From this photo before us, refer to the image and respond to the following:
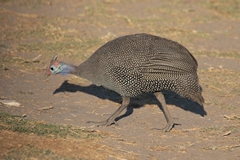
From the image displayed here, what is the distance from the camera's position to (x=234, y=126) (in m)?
6.68

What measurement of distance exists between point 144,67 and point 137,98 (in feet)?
4.56

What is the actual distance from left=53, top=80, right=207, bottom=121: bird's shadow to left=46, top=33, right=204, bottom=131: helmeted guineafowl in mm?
778

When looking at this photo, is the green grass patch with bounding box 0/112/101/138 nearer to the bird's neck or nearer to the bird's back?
the bird's back

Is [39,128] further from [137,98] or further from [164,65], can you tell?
[137,98]

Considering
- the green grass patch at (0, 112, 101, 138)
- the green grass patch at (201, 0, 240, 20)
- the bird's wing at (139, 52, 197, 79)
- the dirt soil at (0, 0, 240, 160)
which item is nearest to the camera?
the green grass patch at (0, 112, 101, 138)

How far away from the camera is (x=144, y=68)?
20.3 feet

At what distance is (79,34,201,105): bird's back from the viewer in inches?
245

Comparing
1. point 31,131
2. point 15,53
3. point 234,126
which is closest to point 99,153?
point 31,131

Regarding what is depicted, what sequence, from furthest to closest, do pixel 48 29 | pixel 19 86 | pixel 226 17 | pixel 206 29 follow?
1. pixel 226 17
2. pixel 206 29
3. pixel 48 29
4. pixel 19 86

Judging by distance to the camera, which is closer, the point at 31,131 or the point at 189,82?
the point at 31,131

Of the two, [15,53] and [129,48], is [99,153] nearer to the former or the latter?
[129,48]

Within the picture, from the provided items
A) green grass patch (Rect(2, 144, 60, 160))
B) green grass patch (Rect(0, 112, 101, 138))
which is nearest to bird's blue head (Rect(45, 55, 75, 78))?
A: green grass patch (Rect(0, 112, 101, 138))

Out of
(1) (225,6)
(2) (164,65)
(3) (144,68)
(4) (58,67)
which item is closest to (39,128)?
(4) (58,67)

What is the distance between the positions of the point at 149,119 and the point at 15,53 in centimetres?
309
